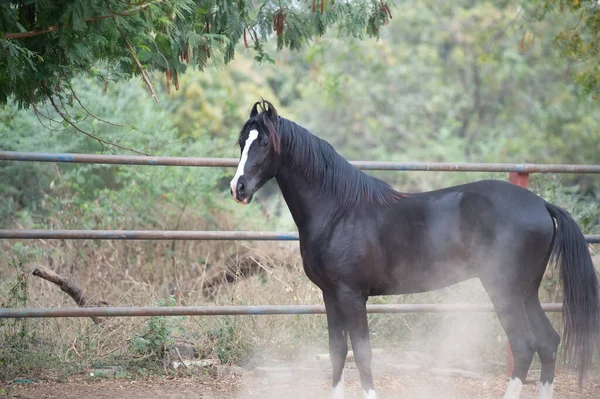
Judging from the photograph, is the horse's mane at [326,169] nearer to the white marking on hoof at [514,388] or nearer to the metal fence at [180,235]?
the metal fence at [180,235]

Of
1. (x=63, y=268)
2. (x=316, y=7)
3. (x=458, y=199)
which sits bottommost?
(x=63, y=268)

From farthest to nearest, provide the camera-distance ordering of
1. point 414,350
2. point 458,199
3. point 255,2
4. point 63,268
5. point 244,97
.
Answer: point 244,97
point 63,268
point 414,350
point 255,2
point 458,199

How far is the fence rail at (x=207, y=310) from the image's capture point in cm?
431

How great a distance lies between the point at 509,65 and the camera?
667 inches

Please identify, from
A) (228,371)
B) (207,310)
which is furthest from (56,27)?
(228,371)

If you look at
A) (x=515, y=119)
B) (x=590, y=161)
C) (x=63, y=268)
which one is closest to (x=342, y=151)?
(x=515, y=119)

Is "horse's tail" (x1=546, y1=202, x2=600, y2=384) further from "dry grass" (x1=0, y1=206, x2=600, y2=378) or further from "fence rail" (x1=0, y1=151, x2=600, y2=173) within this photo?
"dry grass" (x1=0, y1=206, x2=600, y2=378)

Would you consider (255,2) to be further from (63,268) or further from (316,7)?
(63,268)

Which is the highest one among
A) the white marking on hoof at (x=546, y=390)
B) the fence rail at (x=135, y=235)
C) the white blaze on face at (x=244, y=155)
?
the white blaze on face at (x=244, y=155)

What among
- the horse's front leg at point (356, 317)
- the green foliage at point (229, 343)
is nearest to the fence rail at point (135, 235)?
the horse's front leg at point (356, 317)

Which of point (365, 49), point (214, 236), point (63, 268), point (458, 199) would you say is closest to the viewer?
point (458, 199)

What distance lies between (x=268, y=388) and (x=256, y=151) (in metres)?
1.84

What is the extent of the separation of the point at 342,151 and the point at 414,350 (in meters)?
12.6

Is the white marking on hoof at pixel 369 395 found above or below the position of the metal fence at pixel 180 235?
below
